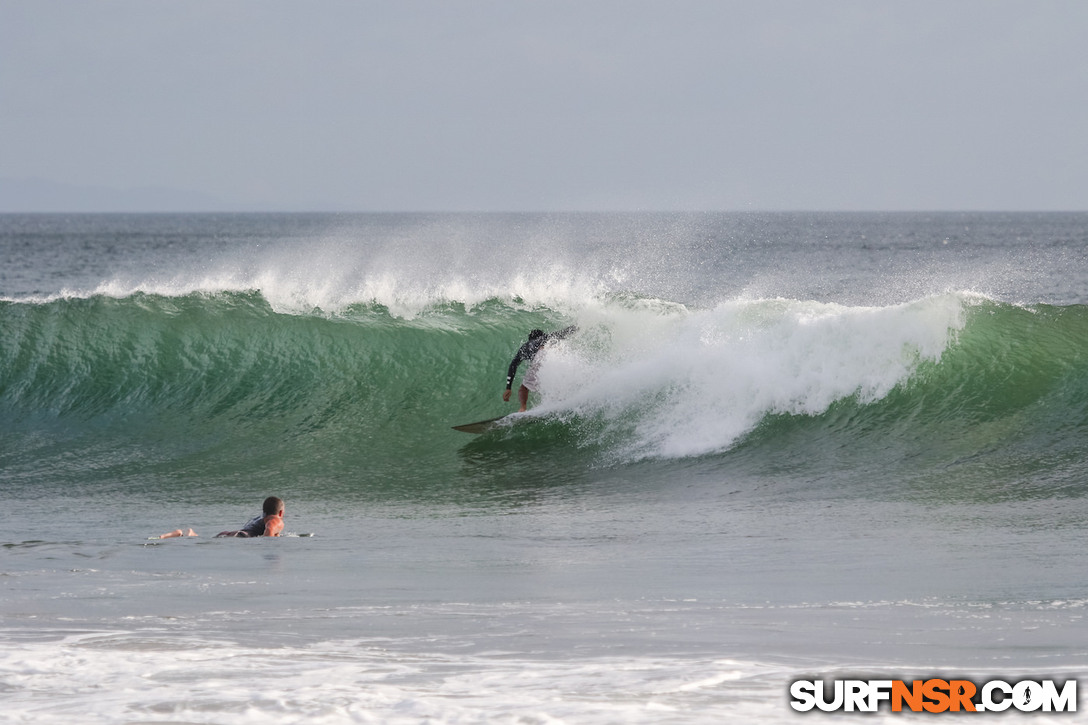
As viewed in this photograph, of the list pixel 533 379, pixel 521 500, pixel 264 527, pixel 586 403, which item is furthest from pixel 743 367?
pixel 264 527

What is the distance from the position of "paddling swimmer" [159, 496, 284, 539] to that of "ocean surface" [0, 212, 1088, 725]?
296 mm

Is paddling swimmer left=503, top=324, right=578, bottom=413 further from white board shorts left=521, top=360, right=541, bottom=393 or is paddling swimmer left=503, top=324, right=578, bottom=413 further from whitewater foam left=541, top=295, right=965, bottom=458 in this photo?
whitewater foam left=541, top=295, right=965, bottom=458

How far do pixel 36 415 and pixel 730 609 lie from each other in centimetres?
1142

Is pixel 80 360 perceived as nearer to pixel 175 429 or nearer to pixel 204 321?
pixel 204 321

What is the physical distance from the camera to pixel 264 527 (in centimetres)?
873

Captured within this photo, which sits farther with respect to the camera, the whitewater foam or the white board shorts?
the white board shorts

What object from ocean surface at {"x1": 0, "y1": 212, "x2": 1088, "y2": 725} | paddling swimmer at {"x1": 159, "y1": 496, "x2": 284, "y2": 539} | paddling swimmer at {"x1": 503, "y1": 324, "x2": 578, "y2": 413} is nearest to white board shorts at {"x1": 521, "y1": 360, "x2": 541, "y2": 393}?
paddling swimmer at {"x1": 503, "y1": 324, "x2": 578, "y2": 413}

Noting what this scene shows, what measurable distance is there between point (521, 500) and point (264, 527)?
253cm

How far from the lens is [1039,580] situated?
6.66 metres

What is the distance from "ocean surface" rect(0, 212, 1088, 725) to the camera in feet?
16.5

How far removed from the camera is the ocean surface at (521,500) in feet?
16.5

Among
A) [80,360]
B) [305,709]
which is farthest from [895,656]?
[80,360]

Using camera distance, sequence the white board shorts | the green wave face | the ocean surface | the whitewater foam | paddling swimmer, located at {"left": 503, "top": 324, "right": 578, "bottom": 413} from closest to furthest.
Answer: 1. the ocean surface
2. the green wave face
3. the whitewater foam
4. paddling swimmer, located at {"left": 503, "top": 324, "right": 578, "bottom": 413}
5. the white board shorts

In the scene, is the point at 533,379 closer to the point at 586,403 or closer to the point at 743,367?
the point at 586,403
